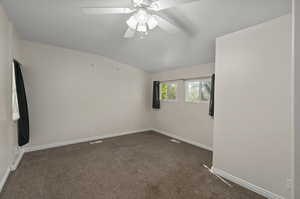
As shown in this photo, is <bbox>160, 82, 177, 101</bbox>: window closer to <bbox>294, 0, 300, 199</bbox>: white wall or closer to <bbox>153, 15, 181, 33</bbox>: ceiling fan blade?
<bbox>153, 15, 181, 33</bbox>: ceiling fan blade

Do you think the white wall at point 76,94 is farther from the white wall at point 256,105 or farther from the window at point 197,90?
the white wall at point 256,105

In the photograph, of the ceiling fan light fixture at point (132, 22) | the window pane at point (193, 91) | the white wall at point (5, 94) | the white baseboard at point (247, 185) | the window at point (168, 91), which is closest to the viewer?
the ceiling fan light fixture at point (132, 22)

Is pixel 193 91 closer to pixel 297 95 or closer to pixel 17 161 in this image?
pixel 297 95

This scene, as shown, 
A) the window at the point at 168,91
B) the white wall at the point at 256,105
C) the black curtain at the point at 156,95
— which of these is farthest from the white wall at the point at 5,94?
the window at the point at 168,91

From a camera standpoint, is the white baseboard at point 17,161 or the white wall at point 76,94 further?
the white wall at point 76,94

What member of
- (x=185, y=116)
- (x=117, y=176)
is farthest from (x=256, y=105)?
(x=117, y=176)

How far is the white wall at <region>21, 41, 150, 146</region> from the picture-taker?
2.72 m

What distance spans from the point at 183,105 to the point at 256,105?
2001mm

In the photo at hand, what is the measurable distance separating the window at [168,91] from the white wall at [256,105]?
1991 mm

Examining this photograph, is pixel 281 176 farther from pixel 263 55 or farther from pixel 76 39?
pixel 76 39

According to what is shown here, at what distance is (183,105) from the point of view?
358 cm

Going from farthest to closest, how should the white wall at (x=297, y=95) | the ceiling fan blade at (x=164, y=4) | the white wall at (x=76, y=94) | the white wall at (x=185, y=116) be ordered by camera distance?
1. the white wall at (x=185, y=116)
2. the white wall at (x=76, y=94)
3. the ceiling fan blade at (x=164, y=4)
4. the white wall at (x=297, y=95)

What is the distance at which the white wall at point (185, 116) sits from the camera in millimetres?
3021

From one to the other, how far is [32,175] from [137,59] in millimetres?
3156
